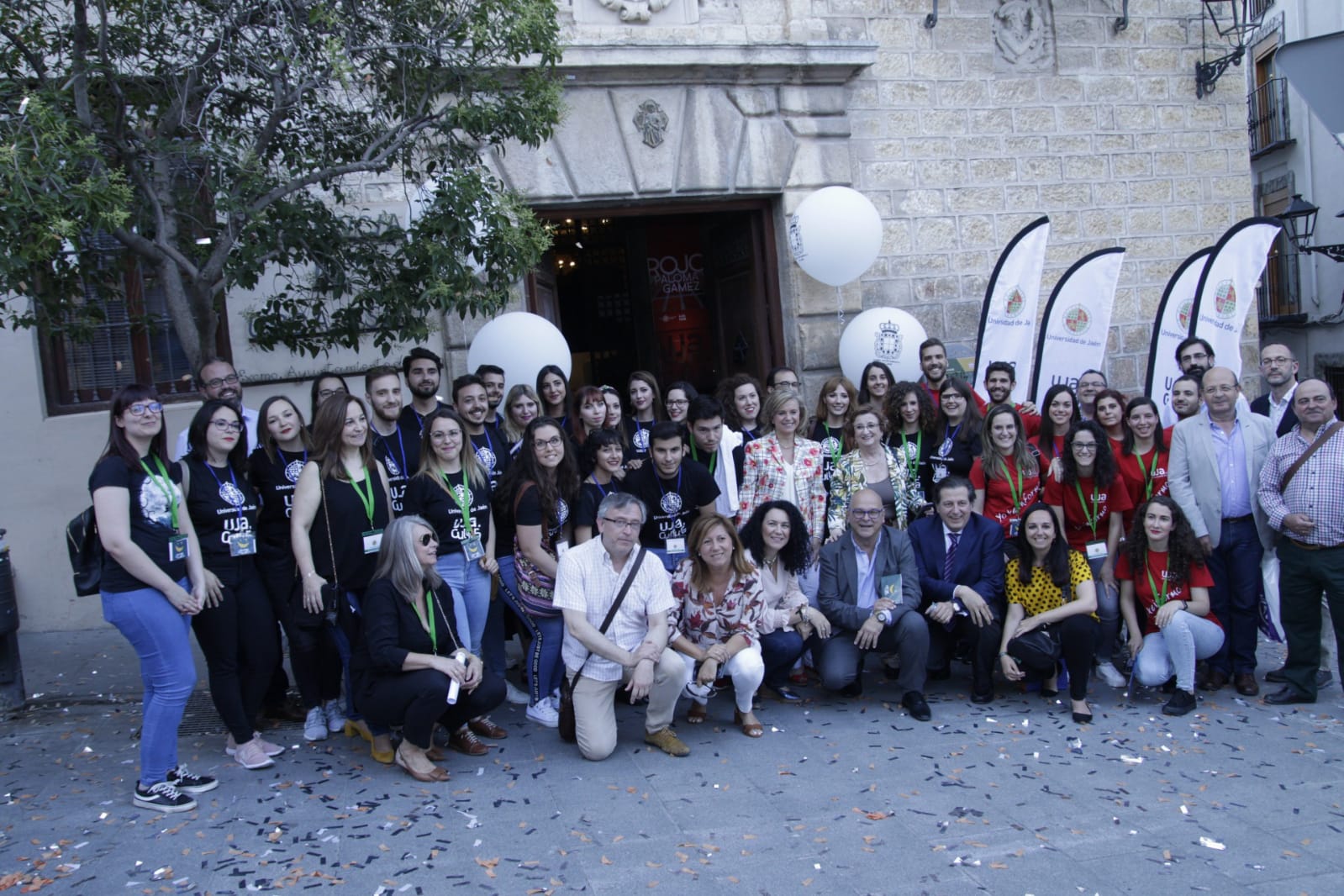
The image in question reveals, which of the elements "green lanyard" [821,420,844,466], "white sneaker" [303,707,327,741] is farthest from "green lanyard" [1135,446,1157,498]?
"white sneaker" [303,707,327,741]

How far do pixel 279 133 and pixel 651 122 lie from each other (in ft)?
10.9

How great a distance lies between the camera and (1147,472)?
20.1ft

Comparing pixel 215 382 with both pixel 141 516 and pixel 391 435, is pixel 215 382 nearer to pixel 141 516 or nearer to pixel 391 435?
pixel 391 435

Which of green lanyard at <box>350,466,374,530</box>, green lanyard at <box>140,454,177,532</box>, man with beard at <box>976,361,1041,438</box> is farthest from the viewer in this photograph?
man with beard at <box>976,361,1041,438</box>

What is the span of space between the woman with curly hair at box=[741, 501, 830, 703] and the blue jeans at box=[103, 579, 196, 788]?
9.10 ft

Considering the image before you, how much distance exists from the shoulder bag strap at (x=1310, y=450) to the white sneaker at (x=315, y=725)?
5085 millimetres

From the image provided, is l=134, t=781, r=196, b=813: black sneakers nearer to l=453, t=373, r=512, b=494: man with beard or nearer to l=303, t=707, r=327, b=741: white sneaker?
l=303, t=707, r=327, b=741: white sneaker

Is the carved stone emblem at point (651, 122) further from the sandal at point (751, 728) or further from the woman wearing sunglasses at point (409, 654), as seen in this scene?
the sandal at point (751, 728)

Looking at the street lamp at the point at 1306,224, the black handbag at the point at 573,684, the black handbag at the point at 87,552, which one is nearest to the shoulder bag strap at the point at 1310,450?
the black handbag at the point at 573,684

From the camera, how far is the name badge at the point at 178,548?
4.57m

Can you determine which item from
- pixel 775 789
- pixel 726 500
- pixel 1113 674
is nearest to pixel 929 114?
pixel 726 500

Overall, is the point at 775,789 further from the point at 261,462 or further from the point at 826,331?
the point at 826,331

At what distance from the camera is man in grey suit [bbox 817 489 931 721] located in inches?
222

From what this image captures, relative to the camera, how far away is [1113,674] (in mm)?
5914
